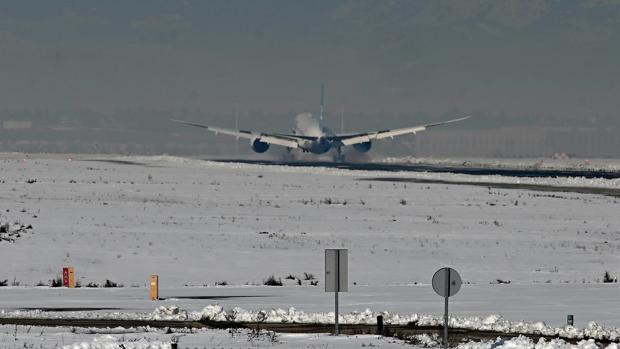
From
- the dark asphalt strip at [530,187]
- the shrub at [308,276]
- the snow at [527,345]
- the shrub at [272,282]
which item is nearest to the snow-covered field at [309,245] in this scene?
the shrub at [308,276]

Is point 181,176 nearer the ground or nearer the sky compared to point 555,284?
nearer the sky

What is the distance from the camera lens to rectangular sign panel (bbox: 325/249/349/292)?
2579 cm

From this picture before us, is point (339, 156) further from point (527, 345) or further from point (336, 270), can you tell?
point (527, 345)

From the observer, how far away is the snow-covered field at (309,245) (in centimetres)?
3831

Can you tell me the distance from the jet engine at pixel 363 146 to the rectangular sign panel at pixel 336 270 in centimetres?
15324

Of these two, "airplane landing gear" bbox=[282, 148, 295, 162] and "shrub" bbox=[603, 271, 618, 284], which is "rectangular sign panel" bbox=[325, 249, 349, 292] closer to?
"shrub" bbox=[603, 271, 618, 284]

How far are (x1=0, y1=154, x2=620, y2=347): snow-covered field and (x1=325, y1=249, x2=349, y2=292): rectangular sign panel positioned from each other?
7187 millimetres

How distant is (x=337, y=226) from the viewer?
228 feet

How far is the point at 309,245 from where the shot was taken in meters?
60.1

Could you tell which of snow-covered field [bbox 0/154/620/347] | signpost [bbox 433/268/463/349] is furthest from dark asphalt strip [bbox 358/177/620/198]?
signpost [bbox 433/268/463/349]

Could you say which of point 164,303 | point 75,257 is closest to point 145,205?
point 75,257

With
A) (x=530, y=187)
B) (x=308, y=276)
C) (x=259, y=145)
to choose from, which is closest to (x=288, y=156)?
(x=259, y=145)

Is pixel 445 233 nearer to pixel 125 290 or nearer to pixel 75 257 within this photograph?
pixel 75 257

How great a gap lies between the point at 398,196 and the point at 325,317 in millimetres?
64116
